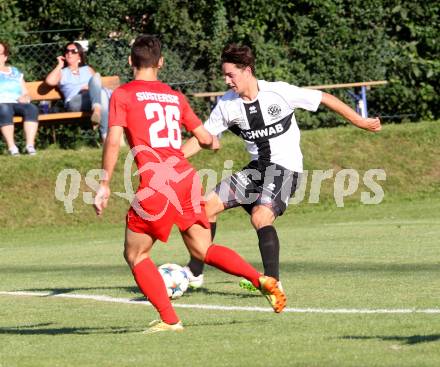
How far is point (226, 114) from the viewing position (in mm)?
9852

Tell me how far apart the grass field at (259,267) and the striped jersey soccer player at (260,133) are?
2.30 ft

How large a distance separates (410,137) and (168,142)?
13.6 metres

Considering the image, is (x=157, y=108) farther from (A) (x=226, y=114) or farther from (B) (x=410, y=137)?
(B) (x=410, y=137)

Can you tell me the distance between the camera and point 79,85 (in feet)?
61.3

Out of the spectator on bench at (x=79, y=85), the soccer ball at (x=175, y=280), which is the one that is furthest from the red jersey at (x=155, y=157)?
the spectator on bench at (x=79, y=85)

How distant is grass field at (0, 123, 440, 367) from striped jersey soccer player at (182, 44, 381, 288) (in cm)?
70

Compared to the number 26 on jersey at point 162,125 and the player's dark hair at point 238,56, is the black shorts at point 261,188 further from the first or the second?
the number 26 on jersey at point 162,125

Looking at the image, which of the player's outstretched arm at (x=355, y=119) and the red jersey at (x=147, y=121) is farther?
the player's outstretched arm at (x=355, y=119)

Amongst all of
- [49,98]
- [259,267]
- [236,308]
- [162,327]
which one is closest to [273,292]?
[162,327]

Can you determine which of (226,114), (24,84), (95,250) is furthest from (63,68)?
(226,114)

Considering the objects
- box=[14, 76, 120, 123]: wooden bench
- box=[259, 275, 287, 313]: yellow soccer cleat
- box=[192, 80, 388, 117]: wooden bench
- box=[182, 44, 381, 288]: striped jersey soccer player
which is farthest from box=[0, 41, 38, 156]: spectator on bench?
box=[259, 275, 287, 313]: yellow soccer cleat

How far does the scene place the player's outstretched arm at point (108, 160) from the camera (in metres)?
7.26

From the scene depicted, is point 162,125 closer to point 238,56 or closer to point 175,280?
point 238,56

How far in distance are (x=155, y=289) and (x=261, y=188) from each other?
2.48 meters
